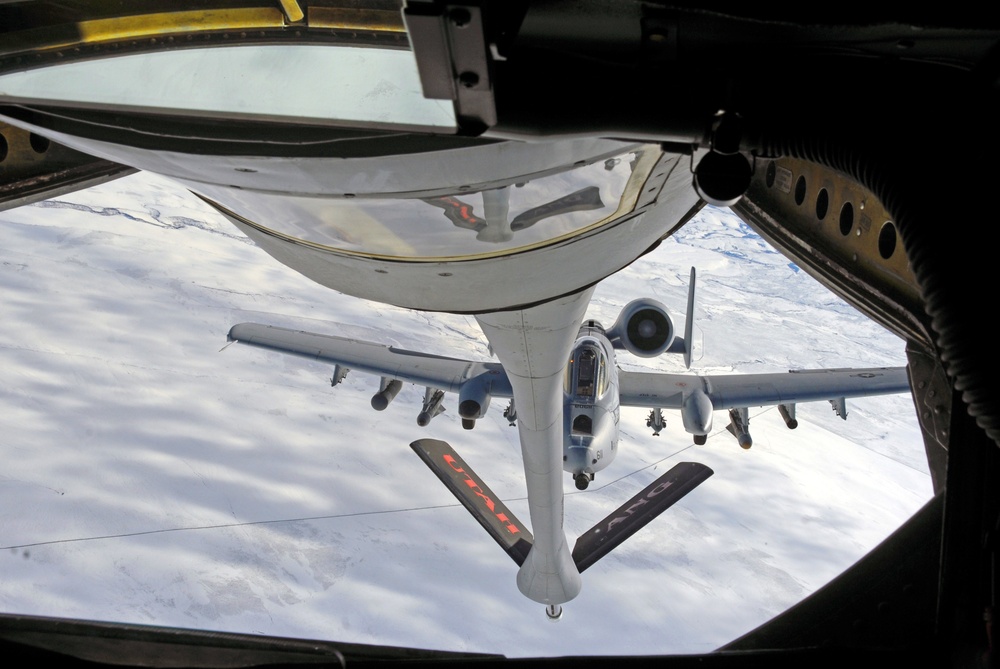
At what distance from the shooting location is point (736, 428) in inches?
607

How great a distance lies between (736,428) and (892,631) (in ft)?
46.8

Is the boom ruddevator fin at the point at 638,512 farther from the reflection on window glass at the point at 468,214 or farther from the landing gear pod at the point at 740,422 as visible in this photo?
the reflection on window glass at the point at 468,214

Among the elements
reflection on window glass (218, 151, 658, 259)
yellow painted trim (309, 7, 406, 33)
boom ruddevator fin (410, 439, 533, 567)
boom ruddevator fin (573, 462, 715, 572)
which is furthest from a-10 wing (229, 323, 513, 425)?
yellow painted trim (309, 7, 406, 33)

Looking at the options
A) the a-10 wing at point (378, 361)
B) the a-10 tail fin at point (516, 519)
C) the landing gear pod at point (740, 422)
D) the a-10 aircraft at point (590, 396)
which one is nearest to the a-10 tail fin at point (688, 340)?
the a-10 aircraft at point (590, 396)

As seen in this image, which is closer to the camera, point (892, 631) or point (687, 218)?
point (892, 631)

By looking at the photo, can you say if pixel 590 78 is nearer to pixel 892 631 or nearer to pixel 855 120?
pixel 855 120

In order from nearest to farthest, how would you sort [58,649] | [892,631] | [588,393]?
[58,649], [892,631], [588,393]

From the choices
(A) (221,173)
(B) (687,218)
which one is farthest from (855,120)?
(B) (687,218)

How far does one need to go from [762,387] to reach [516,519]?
5574 millimetres

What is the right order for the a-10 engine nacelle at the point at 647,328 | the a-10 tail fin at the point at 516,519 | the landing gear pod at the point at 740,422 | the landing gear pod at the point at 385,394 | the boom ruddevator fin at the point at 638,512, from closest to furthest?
the a-10 engine nacelle at the point at 647,328, the boom ruddevator fin at the point at 638,512, the a-10 tail fin at the point at 516,519, the landing gear pod at the point at 385,394, the landing gear pod at the point at 740,422

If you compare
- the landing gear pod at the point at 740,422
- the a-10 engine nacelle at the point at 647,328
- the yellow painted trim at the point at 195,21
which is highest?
the yellow painted trim at the point at 195,21

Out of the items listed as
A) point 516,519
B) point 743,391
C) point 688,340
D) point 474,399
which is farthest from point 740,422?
point 474,399

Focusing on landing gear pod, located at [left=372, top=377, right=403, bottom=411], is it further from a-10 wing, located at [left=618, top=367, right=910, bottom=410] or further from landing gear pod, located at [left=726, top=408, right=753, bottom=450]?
landing gear pod, located at [left=726, top=408, right=753, bottom=450]

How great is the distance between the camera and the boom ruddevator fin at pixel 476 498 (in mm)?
14047
